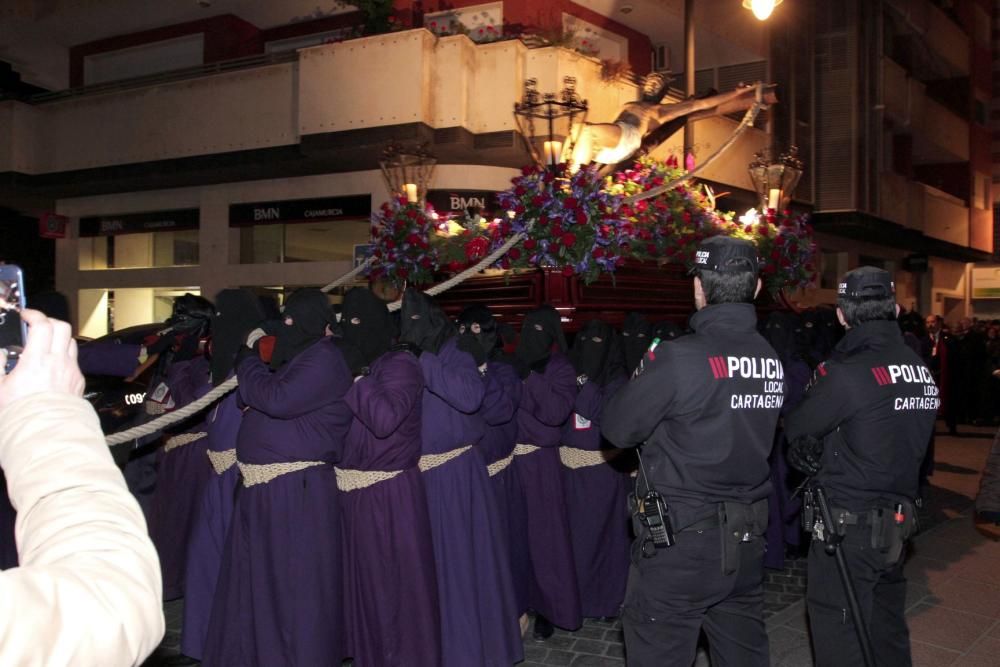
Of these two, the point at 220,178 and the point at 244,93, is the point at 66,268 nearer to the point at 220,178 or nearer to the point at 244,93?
the point at 220,178

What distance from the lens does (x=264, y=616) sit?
353 cm

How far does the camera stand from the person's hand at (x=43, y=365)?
104 cm

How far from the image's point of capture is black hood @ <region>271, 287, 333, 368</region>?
11.9 ft

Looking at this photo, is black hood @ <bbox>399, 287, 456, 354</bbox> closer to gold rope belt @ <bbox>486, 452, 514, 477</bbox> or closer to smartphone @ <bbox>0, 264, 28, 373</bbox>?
gold rope belt @ <bbox>486, 452, 514, 477</bbox>

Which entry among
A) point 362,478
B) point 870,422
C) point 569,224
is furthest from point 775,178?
point 362,478

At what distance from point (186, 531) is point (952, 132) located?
23609 mm

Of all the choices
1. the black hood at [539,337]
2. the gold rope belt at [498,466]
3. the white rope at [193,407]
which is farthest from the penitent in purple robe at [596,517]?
the white rope at [193,407]

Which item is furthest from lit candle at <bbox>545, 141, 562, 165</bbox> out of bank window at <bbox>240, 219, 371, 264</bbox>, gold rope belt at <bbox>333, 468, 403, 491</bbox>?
bank window at <bbox>240, 219, 371, 264</bbox>

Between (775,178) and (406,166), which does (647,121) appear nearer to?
(775,178)

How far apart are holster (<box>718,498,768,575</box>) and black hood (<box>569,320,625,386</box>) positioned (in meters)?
2.09

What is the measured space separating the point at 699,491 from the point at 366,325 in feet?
6.18

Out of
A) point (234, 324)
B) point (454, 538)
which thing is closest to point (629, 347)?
point (454, 538)

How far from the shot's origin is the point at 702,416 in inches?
106

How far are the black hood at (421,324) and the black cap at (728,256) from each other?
1.54 m
